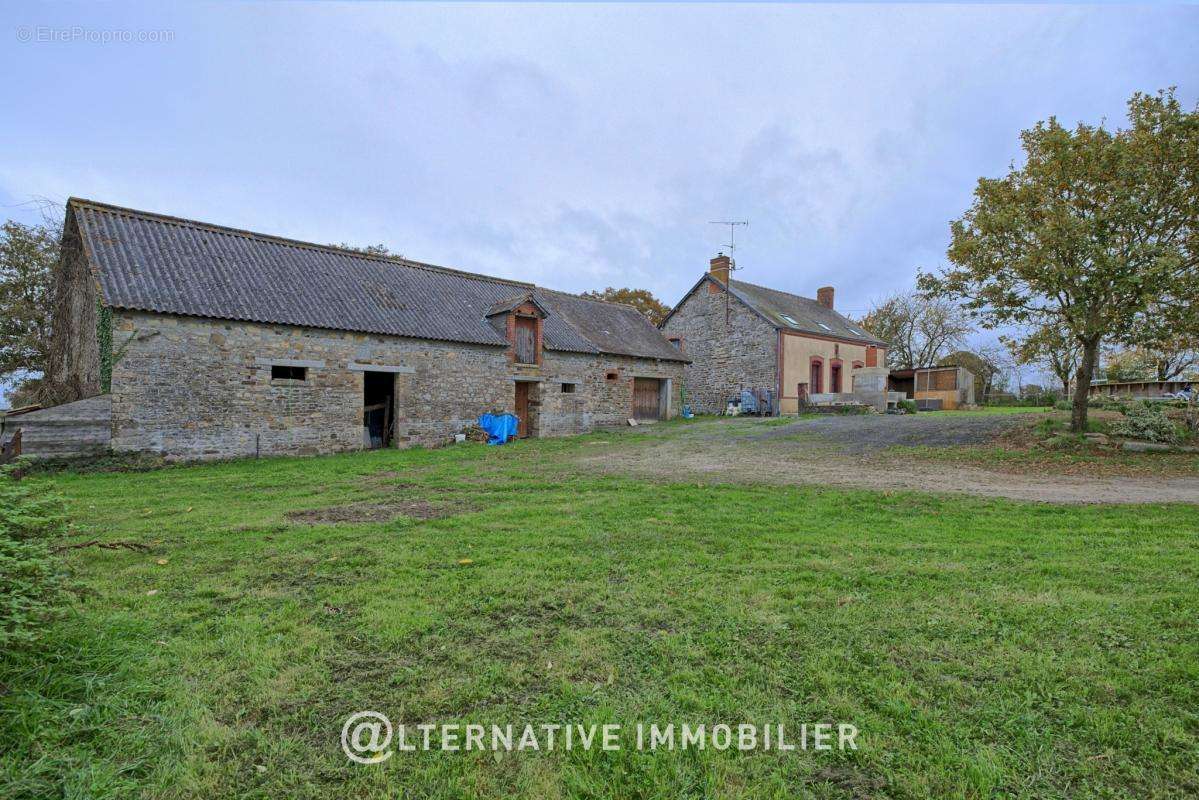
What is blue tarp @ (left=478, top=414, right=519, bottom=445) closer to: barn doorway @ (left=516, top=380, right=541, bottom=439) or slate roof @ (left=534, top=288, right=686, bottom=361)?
barn doorway @ (left=516, top=380, right=541, bottom=439)

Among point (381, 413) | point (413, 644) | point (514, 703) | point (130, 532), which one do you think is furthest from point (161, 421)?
point (514, 703)

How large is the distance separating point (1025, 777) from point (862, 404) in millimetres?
25406

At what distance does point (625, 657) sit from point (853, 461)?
10502 millimetres

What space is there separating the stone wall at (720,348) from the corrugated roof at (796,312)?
0.69m

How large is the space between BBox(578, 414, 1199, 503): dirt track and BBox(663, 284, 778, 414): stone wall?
7913mm

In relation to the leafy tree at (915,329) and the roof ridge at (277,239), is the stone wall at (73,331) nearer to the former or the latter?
the roof ridge at (277,239)

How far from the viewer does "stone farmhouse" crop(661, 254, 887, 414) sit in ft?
89.7

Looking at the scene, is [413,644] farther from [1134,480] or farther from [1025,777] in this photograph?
[1134,480]

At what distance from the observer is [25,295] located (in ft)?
74.0

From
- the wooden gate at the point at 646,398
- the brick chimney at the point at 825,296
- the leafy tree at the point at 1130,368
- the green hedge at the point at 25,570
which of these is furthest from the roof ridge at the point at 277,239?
the leafy tree at the point at 1130,368

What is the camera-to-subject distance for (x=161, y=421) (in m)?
12.5

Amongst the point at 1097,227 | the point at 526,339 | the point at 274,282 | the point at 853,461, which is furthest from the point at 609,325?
the point at 1097,227

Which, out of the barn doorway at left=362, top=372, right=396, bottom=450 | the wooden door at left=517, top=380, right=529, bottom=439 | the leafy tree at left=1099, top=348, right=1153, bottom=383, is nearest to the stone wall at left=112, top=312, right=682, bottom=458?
the barn doorway at left=362, top=372, right=396, bottom=450

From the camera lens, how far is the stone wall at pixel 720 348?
2778 cm
